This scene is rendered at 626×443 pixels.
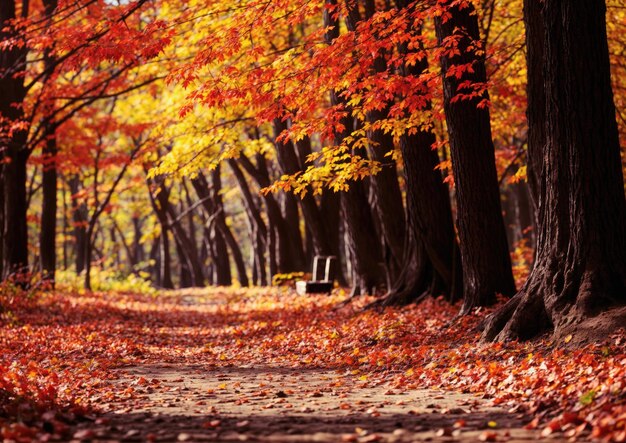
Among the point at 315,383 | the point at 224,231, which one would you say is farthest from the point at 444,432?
the point at 224,231

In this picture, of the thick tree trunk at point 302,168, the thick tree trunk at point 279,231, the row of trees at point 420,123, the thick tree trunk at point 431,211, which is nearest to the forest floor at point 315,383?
the thick tree trunk at point 431,211

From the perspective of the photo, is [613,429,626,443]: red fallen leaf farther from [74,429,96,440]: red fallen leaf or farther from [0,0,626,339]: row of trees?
[74,429,96,440]: red fallen leaf

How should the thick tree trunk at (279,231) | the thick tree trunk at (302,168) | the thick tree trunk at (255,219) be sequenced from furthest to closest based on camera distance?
the thick tree trunk at (255,219)
the thick tree trunk at (279,231)
the thick tree trunk at (302,168)

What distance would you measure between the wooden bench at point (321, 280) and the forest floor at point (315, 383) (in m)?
5.16

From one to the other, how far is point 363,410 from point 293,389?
1617mm

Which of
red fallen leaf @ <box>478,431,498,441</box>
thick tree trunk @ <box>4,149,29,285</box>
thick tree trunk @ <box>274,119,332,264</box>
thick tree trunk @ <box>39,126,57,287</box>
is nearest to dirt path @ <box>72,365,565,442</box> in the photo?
red fallen leaf @ <box>478,431,498,441</box>

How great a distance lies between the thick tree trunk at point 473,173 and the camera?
440 inches

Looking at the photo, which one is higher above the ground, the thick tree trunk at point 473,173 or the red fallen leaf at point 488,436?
the thick tree trunk at point 473,173

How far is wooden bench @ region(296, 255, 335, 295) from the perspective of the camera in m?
20.3

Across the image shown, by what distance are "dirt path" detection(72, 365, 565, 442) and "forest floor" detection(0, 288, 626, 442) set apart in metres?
0.02

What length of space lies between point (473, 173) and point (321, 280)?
35.8 ft

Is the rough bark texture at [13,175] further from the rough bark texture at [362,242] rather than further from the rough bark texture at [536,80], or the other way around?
the rough bark texture at [536,80]

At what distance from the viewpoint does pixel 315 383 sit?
873 cm

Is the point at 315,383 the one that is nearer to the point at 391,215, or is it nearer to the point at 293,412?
the point at 293,412
